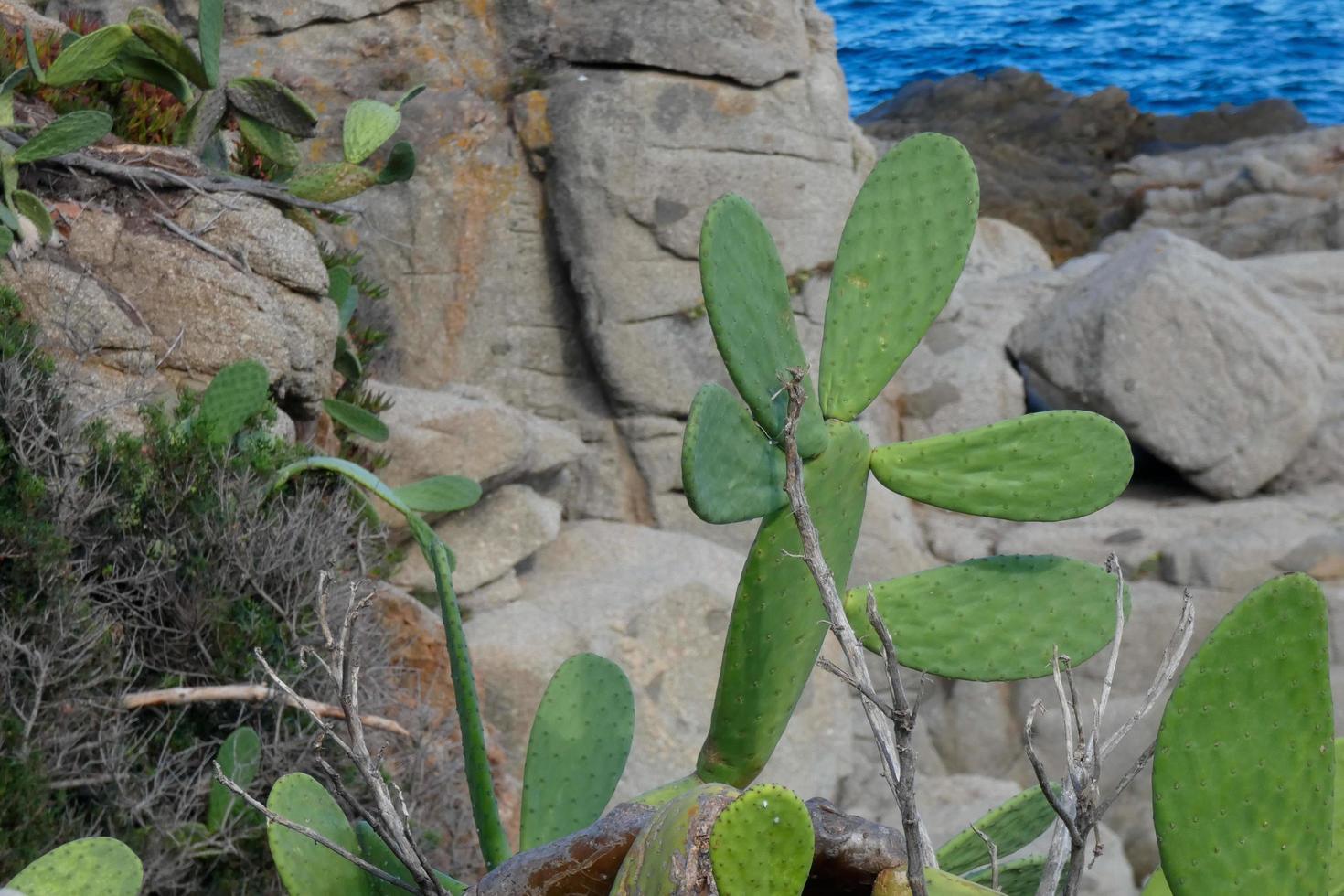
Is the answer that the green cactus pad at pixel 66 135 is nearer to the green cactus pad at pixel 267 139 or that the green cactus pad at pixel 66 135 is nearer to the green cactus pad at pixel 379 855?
the green cactus pad at pixel 267 139

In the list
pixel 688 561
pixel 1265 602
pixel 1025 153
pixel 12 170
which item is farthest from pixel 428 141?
pixel 1025 153

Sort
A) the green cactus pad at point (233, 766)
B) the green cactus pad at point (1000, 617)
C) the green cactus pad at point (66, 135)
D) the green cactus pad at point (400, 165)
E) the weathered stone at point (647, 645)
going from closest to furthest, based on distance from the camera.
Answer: the green cactus pad at point (1000, 617)
the green cactus pad at point (233, 766)
the green cactus pad at point (66, 135)
the green cactus pad at point (400, 165)
the weathered stone at point (647, 645)

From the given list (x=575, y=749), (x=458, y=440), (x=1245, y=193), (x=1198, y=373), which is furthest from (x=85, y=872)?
(x=1245, y=193)

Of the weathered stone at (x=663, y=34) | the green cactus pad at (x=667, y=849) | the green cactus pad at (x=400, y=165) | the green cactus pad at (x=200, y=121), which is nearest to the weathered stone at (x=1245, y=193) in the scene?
the weathered stone at (x=663, y=34)

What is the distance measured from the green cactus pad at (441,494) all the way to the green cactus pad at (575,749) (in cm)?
264

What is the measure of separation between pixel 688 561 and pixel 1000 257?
633cm

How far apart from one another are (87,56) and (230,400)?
1.29m

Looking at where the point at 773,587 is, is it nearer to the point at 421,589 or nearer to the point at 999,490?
the point at 999,490

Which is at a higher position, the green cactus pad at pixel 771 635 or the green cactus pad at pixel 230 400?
the green cactus pad at pixel 771 635

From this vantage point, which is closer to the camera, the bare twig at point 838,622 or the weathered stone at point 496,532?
the bare twig at point 838,622

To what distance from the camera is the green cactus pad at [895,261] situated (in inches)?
71.6

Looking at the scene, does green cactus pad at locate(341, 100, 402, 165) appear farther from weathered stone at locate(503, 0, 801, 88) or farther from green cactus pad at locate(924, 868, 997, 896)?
green cactus pad at locate(924, 868, 997, 896)

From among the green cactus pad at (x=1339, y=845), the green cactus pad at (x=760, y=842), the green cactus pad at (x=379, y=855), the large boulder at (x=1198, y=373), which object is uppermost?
the green cactus pad at (x=760, y=842)

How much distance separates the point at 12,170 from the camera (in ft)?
13.2
